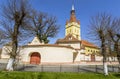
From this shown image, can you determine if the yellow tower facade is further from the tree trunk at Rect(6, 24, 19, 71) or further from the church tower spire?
the tree trunk at Rect(6, 24, 19, 71)

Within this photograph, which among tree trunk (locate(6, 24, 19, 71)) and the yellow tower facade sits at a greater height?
the yellow tower facade

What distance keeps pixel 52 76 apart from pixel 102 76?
5431 millimetres

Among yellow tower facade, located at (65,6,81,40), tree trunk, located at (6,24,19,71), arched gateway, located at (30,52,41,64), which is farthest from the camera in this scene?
yellow tower facade, located at (65,6,81,40)

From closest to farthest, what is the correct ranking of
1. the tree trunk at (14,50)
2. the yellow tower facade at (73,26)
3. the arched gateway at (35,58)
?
the tree trunk at (14,50), the arched gateway at (35,58), the yellow tower facade at (73,26)

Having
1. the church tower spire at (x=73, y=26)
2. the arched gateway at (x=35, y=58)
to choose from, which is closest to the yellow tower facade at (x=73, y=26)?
the church tower spire at (x=73, y=26)

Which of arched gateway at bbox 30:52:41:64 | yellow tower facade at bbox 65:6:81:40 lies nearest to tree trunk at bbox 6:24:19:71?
arched gateway at bbox 30:52:41:64

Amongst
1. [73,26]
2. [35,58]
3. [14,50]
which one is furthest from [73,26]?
[14,50]

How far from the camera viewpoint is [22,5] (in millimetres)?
21828

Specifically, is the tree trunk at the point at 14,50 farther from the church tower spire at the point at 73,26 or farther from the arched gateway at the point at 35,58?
the church tower spire at the point at 73,26

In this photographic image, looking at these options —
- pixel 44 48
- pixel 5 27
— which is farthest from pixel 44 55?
pixel 5 27

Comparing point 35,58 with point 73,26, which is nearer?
point 35,58

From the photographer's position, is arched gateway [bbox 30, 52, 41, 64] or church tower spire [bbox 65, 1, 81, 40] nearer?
arched gateway [bbox 30, 52, 41, 64]

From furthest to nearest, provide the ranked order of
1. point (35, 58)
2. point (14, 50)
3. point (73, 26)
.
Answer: point (73, 26)
point (35, 58)
point (14, 50)

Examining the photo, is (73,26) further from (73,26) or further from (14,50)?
(14,50)
